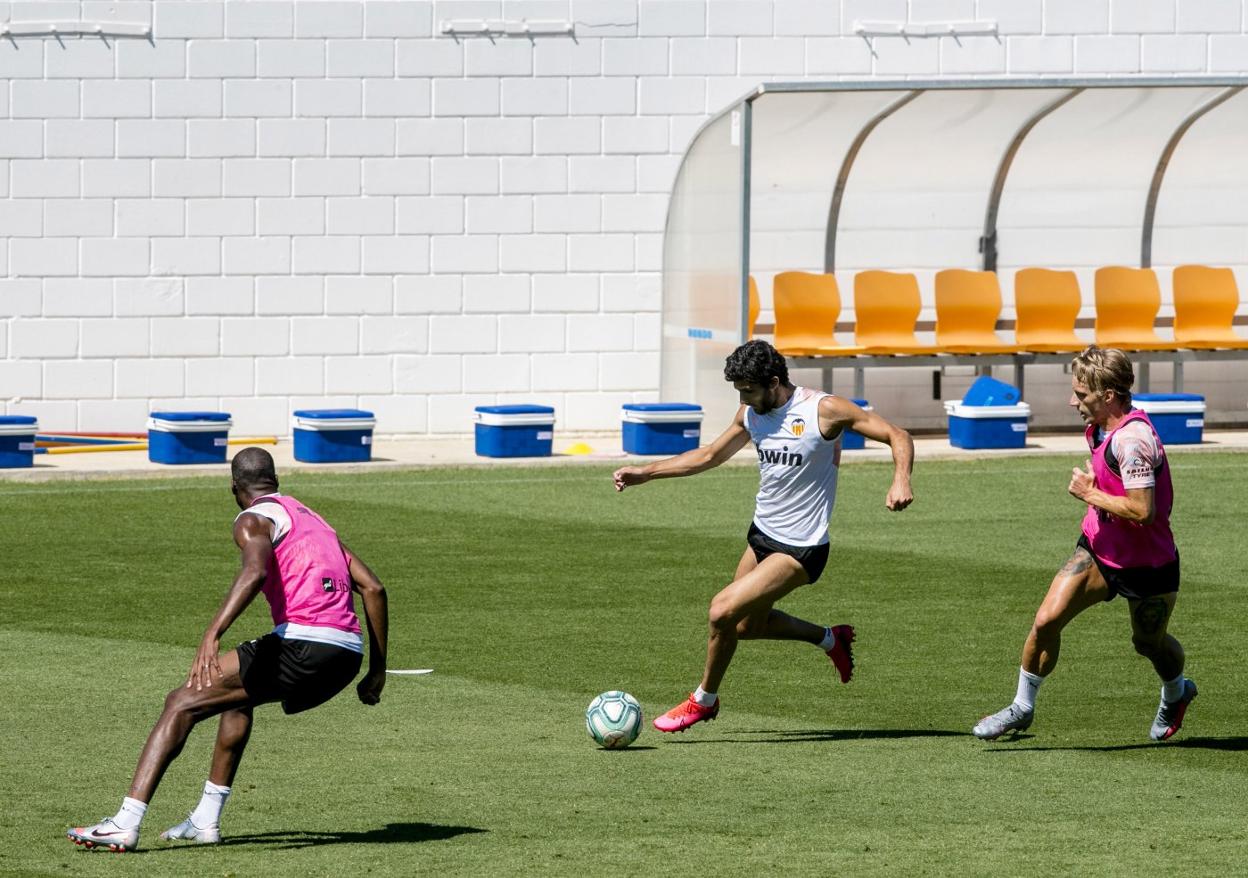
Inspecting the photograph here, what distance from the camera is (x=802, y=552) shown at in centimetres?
922

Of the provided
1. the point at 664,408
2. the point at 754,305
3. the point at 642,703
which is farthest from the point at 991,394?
the point at 642,703

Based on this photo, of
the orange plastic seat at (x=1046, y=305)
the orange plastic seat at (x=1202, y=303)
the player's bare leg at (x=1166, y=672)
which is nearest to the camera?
the player's bare leg at (x=1166, y=672)

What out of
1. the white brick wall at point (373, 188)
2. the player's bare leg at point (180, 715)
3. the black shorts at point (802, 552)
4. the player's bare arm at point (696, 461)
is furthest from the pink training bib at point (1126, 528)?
the white brick wall at point (373, 188)

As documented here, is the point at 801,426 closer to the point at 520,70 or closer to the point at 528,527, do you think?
the point at 528,527

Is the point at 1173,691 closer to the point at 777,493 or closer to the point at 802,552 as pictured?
the point at 802,552

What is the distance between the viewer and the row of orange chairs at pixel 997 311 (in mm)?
21891

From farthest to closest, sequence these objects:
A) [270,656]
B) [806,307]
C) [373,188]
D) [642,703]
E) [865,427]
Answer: [806,307], [373,188], [642,703], [865,427], [270,656]

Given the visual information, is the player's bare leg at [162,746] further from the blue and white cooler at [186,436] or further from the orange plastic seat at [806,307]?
the orange plastic seat at [806,307]

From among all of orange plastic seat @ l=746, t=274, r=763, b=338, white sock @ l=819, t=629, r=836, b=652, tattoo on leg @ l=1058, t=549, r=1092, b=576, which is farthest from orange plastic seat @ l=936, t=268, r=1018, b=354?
tattoo on leg @ l=1058, t=549, r=1092, b=576

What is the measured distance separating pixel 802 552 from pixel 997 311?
13.7 meters

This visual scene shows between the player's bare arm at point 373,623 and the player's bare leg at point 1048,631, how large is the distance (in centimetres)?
290

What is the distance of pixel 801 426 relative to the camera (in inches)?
363

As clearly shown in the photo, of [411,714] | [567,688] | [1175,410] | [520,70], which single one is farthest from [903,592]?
[520,70]

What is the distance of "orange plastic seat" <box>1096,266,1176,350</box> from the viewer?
22.7 meters
